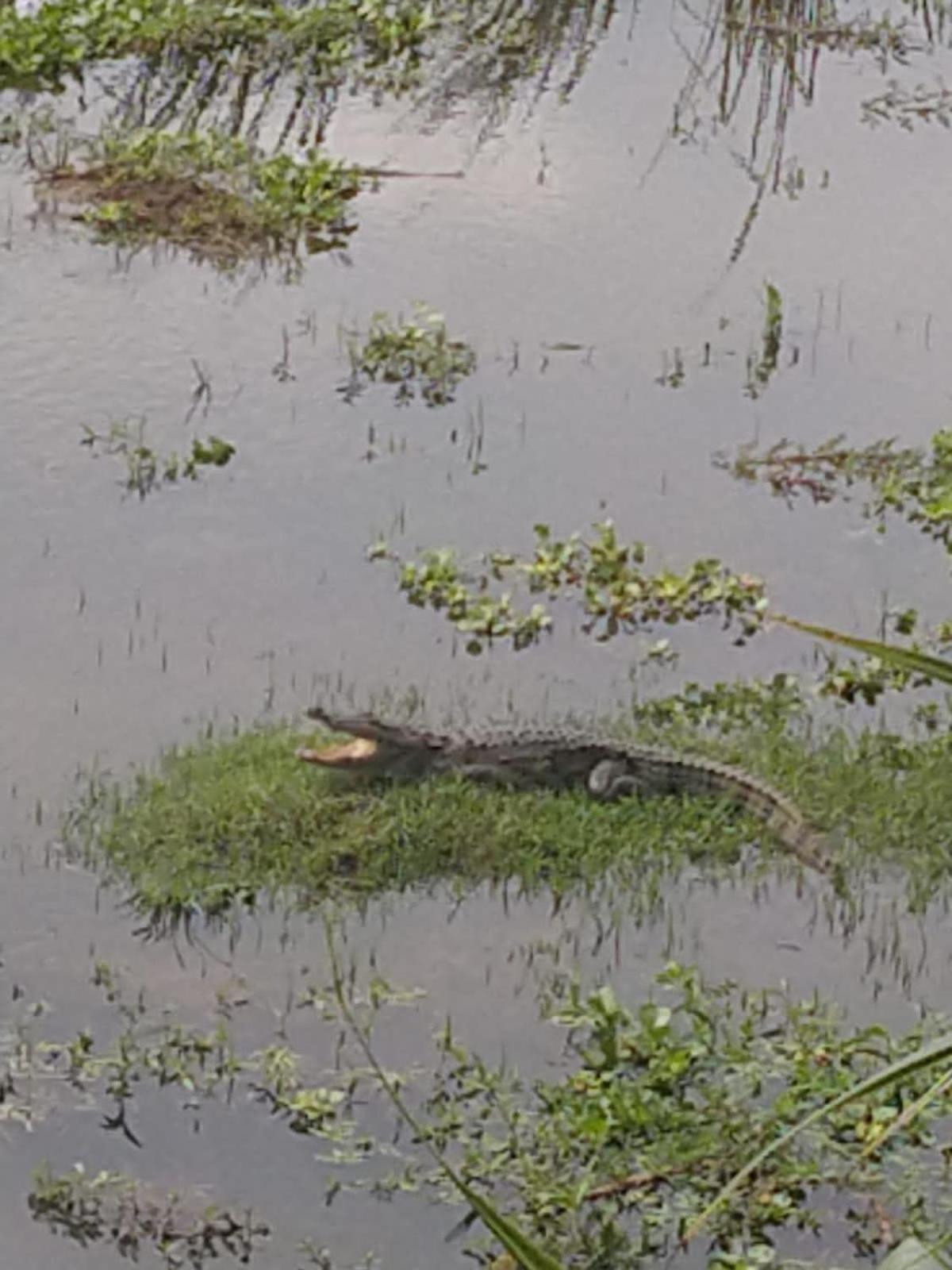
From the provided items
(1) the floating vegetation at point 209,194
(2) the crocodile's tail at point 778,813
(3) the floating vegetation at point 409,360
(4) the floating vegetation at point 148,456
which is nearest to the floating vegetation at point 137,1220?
(2) the crocodile's tail at point 778,813

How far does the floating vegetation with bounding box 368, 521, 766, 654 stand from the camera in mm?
5996

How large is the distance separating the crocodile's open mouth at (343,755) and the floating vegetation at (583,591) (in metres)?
0.77

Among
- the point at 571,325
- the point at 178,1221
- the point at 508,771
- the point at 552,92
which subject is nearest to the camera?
the point at 178,1221

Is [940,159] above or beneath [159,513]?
above

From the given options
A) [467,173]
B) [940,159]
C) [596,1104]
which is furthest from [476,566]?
[940,159]

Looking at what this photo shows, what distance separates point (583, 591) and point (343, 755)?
122cm

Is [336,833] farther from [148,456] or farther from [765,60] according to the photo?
[765,60]

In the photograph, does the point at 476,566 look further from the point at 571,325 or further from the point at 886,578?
the point at 571,325

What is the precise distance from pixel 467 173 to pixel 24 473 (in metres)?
2.98

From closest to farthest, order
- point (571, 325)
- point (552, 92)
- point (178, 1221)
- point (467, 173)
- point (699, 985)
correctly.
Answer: point (178, 1221) < point (699, 985) < point (571, 325) < point (467, 173) < point (552, 92)

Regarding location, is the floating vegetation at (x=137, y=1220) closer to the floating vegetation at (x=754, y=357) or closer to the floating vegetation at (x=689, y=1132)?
the floating vegetation at (x=689, y=1132)

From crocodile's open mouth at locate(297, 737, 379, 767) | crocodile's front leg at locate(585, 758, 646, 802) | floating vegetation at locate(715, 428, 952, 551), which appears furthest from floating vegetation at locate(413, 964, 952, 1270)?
→ floating vegetation at locate(715, 428, 952, 551)

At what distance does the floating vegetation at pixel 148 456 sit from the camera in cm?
673

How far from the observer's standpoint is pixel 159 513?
258 inches
